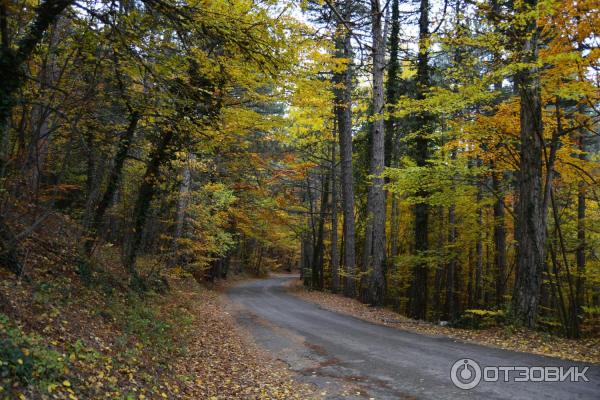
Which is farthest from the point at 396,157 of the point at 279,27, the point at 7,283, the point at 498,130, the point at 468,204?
the point at 7,283

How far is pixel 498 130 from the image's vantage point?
40.2 ft

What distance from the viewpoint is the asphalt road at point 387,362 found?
19.6ft

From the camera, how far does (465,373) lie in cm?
681

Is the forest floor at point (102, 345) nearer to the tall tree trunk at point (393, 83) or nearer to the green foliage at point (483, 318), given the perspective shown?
the green foliage at point (483, 318)

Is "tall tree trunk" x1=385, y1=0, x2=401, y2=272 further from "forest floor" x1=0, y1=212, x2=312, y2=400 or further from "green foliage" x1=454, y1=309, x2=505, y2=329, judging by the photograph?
"forest floor" x1=0, y1=212, x2=312, y2=400

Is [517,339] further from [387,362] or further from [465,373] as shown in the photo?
[387,362]

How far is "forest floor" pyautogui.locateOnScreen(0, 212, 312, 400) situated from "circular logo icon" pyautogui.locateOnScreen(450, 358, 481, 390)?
96.8 inches

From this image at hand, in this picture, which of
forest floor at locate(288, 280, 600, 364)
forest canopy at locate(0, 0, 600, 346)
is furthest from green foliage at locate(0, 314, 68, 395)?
forest floor at locate(288, 280, 600, 364)

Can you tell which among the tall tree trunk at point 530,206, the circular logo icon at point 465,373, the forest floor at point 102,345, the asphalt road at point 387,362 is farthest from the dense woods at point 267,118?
the circular logo icon at point 465,373

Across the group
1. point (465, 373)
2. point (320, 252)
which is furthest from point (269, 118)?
point (320, 252)

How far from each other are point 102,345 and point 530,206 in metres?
10.6

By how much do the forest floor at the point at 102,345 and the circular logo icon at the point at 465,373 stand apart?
96.8 inches

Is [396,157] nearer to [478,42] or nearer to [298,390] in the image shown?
[478,42]

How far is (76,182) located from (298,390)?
1666 cm
